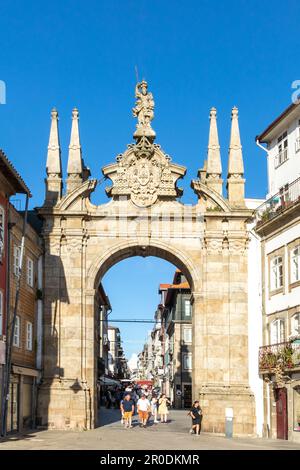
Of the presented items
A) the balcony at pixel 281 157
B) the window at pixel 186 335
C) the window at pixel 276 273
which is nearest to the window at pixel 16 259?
the window at pixel 276 273

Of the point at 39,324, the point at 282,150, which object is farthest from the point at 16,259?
the point at 282,150

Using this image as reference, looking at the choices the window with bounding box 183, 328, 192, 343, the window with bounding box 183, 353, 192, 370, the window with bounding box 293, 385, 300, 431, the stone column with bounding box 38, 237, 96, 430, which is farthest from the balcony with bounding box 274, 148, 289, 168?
the window with bounding box 183, 328, 192, 343

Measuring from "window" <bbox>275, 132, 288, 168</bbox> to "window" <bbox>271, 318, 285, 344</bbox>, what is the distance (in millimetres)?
8243

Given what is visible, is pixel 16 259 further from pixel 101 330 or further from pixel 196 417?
pixel 101 330

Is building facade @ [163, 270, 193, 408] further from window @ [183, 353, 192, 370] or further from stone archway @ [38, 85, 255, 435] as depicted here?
stone archway @ [38, 85, 255, 435]

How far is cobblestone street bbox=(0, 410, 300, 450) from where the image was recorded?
91.8ft

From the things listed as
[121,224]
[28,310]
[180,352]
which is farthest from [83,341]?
[180,352]

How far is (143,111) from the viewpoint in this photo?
4178 cm

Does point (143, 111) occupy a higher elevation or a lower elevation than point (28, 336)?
higher

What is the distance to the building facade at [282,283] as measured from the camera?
115 feet

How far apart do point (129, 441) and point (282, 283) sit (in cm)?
1104

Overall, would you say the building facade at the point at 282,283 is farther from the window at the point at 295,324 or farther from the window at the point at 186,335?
the window at the point at 186,335
